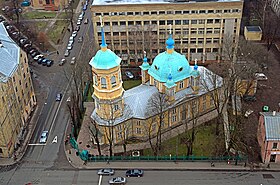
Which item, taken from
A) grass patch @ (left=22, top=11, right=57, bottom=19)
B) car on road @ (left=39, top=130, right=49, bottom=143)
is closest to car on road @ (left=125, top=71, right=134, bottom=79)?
car on road @ (left=39, top=130, right=49, bottom=143)

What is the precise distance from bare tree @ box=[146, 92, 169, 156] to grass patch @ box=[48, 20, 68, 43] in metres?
53.6

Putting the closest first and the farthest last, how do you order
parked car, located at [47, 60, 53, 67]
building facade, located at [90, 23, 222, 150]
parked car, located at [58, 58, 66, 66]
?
building facade, located at [90, 23, 222, 150] < parked car, located at [47, 60, 53, 67] < parked car, located at [58, 58, 66, 66]

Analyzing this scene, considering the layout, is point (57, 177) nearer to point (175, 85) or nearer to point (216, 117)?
point (175, 85)

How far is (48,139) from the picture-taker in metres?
74.7

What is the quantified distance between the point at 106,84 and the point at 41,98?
27.1 m

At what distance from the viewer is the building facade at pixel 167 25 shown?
91.3 m

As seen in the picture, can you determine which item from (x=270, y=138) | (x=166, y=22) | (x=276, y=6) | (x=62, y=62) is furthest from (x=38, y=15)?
(x=270, y=138)

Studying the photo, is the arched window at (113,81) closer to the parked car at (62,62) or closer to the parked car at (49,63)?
the parked car at (62,62)

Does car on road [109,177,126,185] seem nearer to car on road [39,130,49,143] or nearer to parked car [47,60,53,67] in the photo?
car on road [39,130,49,143]

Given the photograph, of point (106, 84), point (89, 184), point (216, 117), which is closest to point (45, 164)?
point (89, 184)

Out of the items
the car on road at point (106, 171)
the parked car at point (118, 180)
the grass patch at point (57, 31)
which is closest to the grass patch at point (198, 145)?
the car on road at point (106, 171)

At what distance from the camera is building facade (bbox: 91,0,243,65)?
91312 millimetres

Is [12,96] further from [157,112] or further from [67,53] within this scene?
[67,53]

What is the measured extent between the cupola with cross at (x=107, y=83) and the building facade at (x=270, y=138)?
81.5ft
